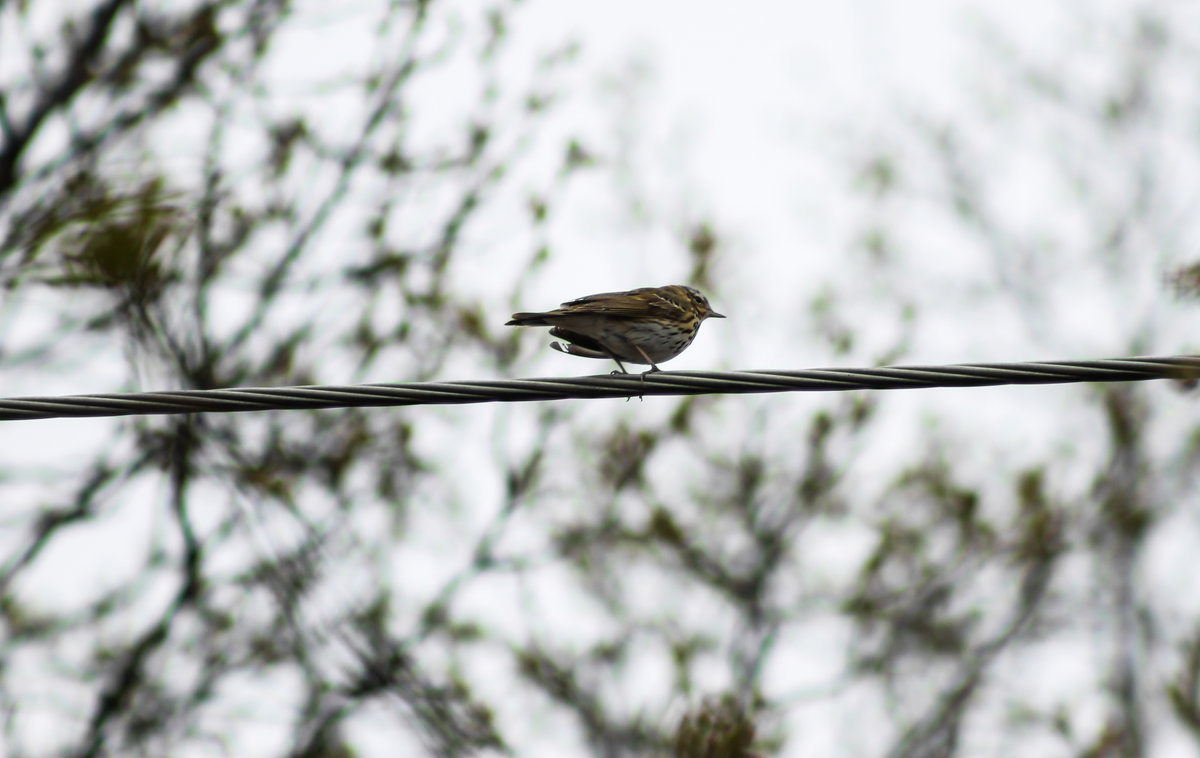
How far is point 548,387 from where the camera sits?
3.98 meters

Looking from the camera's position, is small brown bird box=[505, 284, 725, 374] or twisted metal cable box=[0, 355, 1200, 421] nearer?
twisted metal cable box=[0, 355, 1200, 421]

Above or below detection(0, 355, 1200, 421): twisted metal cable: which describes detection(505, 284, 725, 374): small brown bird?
above

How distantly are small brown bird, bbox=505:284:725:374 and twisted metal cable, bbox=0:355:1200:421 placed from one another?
1.67m

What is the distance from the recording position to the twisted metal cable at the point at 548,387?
384 centimetres

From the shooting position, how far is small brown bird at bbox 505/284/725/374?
5.86 m

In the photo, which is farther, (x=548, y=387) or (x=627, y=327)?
(x=627, y=327)

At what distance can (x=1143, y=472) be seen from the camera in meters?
17.2

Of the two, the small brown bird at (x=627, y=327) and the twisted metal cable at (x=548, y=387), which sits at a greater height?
the small brown bird at (x=627, y=327)

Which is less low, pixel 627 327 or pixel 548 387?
pixel 627 327

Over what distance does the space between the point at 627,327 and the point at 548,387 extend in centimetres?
207

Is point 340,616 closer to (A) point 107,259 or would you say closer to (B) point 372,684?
(B) point 372,684

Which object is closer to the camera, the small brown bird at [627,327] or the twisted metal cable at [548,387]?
the twisted metal cable at [548,387]

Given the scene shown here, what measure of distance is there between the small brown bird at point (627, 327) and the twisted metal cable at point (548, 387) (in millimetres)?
1671

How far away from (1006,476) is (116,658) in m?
10.5
